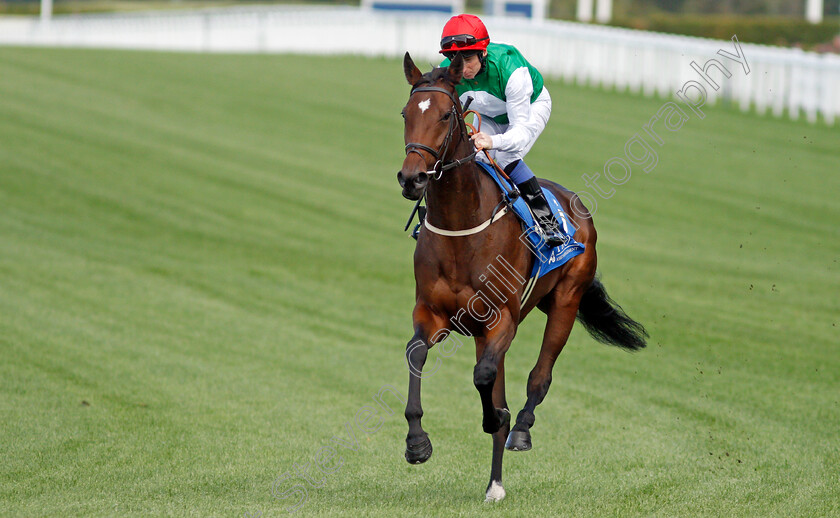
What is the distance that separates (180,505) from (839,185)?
47.5ft

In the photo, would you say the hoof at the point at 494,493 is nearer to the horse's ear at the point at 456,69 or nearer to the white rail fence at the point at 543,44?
the horse's ear at the point at 456,69

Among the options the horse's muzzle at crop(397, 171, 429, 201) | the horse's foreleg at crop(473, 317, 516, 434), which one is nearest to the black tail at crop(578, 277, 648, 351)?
the horse's foreleg at crop(473, 317, 516, 434)

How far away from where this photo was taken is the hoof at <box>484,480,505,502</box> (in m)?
5.84

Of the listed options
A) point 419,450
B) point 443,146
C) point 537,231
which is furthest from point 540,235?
point 419,450

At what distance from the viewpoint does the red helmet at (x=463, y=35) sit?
5359 mm

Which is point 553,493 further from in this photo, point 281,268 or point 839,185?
point 839,185

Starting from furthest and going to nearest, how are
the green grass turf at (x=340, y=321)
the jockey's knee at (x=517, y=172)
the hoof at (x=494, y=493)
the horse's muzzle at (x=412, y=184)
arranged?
the green grass turf at (x=340, y=321), the jockey's knee at (x=517, y=172), the hoof at (x=494, y=493), the horse's muzzle at (x=412, y=184)

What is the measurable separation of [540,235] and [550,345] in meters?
0.87

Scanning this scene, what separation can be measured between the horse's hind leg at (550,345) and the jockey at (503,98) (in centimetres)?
63

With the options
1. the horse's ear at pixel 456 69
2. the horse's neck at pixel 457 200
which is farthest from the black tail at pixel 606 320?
the horse's ear at pixel 456 69

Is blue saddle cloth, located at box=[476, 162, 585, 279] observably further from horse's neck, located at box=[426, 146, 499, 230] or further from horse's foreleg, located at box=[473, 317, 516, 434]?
horse's foreleg, located at box=[473, 317, 516, 434]

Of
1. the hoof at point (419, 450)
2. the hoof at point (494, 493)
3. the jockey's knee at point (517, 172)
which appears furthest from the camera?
the jockey's knee at point (517, 172)

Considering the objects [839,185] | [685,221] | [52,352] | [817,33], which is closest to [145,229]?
[52,352]

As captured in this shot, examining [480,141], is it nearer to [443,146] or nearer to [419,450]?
[443,146]
